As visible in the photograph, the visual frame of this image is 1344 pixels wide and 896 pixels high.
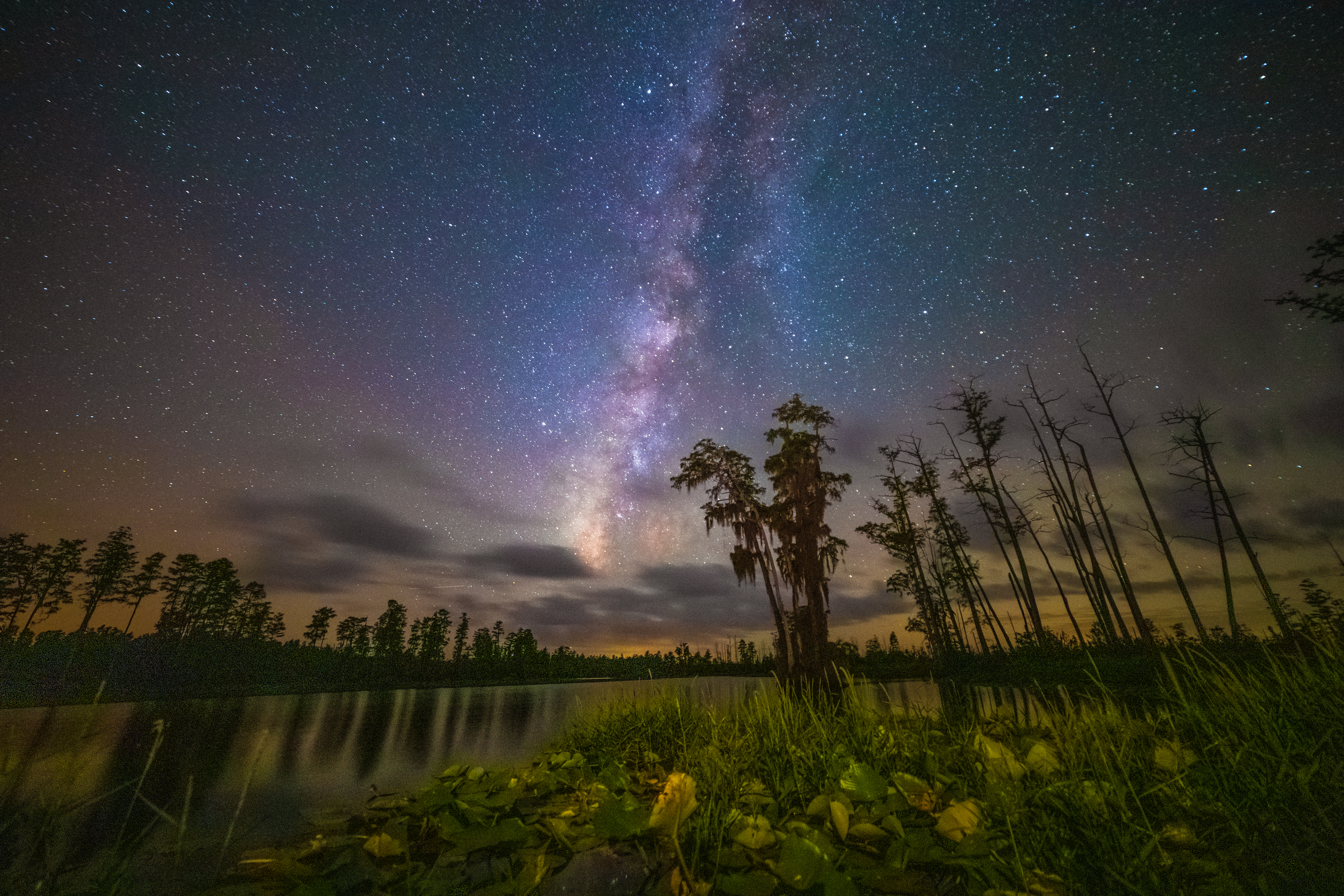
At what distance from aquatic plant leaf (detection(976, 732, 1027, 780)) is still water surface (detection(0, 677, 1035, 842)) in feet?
7.03

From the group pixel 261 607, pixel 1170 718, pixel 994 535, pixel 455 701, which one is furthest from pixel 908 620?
pixel 261 607

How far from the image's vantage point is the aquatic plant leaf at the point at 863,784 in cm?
305

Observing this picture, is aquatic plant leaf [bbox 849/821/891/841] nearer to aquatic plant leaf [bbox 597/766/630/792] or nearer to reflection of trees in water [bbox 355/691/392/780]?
aquatic plant leaf [bbox 597/766/630/792]

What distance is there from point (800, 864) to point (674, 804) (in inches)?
33.7

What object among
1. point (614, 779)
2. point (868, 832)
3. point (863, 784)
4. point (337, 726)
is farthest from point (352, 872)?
point (337, 726)

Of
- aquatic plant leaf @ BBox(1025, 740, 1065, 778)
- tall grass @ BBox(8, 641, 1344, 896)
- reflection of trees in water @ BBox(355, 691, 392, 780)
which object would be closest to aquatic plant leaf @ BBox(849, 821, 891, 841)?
tall grass @ BBox(8, 641, 1344, 896)

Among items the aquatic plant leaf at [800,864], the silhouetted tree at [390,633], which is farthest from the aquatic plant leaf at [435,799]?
the silhouetted tree at [390,633]

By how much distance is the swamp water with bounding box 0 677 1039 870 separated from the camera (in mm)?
5141

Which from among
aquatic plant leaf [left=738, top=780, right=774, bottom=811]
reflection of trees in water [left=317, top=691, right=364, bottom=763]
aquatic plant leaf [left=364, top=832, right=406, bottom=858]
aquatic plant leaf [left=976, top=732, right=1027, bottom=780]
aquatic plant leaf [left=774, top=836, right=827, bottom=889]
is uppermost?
aquatic plant leaf [left=976, top=732, right=1027, bottom=780]

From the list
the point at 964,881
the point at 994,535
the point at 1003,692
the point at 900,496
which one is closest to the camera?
the point at 964,881

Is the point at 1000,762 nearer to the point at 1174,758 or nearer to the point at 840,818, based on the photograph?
the point at 1174,758

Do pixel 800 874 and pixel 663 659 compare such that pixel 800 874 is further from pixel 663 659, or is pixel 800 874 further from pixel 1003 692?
pixel 663 659

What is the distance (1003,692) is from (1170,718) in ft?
59.4

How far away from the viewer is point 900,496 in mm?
30172
